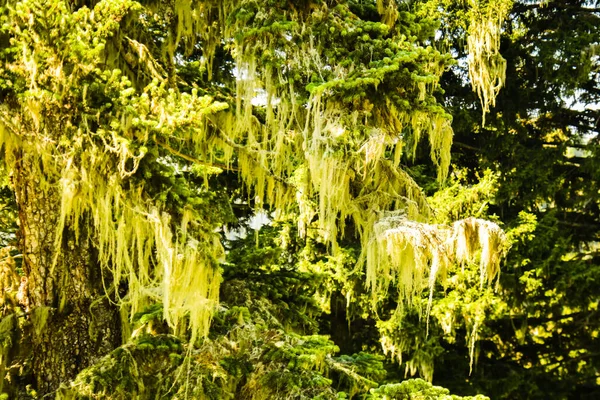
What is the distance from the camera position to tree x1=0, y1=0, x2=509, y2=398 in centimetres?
315

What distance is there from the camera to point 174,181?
10.9 ft

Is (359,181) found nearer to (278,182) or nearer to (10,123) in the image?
(278,182)

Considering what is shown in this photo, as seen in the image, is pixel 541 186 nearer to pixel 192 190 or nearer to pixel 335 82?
pixel 192 190

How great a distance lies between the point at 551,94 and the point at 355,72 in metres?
6.93

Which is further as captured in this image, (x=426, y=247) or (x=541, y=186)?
(x=541, y=186)

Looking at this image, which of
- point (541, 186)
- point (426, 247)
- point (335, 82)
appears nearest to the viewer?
point (335, 82)

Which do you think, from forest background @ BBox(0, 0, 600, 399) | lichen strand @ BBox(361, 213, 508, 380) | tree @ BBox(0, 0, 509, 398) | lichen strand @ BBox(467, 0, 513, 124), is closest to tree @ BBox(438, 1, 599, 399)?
lichen strand @ BBox(467, 0, 513, 124)

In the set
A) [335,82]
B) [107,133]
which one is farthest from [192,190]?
[335,82]

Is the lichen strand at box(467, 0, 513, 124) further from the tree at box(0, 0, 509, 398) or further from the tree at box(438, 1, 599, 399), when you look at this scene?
the tree at box(438, 1, 599, 399)

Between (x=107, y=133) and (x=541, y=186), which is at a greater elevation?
(x=541, y=186)

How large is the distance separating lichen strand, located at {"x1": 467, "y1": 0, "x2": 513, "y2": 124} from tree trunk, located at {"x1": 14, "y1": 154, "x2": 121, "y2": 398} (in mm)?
2968

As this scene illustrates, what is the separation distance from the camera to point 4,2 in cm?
343

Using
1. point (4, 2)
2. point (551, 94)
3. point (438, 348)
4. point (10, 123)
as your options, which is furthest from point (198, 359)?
point (551, 94)

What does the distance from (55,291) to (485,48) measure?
163 inches
